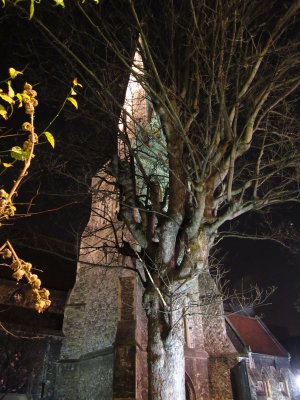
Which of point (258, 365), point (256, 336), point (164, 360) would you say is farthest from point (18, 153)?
point (256, 336)

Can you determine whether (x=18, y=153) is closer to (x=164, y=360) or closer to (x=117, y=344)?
(x=164, y=360)

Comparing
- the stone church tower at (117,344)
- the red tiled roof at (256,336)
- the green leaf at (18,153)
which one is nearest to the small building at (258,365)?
the red tiled roof at (256,336)

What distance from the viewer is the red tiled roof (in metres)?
22.1

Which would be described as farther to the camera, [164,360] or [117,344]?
[117,344]

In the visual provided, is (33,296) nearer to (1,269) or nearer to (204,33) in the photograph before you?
(204,33)

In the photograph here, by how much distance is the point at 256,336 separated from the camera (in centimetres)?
2328

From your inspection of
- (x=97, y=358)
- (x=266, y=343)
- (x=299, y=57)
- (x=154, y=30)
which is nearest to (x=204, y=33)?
(x=154, y=30)

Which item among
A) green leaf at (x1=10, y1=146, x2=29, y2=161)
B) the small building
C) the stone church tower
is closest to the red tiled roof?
the small building

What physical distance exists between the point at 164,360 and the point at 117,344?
7816mm

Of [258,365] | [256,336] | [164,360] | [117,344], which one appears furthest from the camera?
[256,336]

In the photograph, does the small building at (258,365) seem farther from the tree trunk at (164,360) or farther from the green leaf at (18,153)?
the green leaf at (18,153)

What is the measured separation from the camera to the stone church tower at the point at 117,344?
1213 cm

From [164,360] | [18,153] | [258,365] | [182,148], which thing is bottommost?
[258,365]

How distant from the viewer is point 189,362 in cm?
1463
